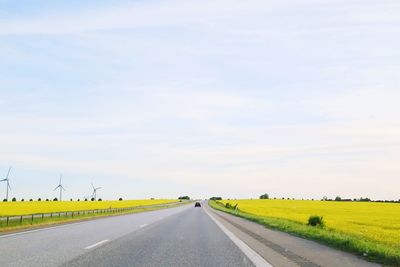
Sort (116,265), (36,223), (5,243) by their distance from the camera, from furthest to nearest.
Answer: (36,223) < (5,243) < (116,265)

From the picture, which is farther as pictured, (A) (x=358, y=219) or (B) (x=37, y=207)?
(B) (x=37, y=207)

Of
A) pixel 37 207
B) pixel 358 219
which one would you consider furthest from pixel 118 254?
pixel 37 207

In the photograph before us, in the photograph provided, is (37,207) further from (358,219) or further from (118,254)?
(118,254)

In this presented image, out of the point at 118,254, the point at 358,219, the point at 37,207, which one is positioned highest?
the point at 37,207

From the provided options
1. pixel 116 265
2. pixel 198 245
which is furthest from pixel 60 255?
pixel 198 245

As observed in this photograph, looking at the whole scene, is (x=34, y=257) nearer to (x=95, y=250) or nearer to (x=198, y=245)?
(x=95, y=250)

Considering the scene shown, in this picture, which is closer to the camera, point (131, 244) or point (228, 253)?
point (228, 253)

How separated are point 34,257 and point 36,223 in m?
19.8

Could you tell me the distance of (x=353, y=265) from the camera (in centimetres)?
1255

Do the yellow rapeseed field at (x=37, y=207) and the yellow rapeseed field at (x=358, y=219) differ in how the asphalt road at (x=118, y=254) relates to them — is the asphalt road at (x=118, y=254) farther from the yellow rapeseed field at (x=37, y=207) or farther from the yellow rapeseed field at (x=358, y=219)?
the yellow rapeseed field at (x=37, y=207)

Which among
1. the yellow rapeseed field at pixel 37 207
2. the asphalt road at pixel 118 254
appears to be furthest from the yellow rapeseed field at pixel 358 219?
the yellow rapeseed field at pixel 37 207

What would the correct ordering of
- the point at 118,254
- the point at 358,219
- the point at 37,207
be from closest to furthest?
the point at 118,254
the point at 358,219
the point at 37,207

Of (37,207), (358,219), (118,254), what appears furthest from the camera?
(37,207)

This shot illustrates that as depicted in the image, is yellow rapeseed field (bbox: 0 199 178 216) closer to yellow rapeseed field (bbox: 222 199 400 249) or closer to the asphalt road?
yellow rapeseed field (bbox: 222 199 400 249)
